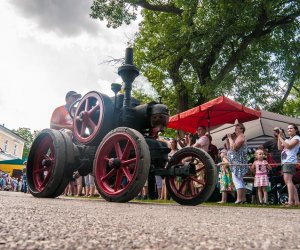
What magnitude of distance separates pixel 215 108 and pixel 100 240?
7386 mm

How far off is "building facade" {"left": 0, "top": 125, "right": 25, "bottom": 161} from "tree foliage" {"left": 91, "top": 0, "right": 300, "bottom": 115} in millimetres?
36835

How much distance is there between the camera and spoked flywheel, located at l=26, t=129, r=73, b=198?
4.19m

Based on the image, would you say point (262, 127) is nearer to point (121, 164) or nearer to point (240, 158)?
point (240, 158)

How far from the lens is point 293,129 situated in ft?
19.8

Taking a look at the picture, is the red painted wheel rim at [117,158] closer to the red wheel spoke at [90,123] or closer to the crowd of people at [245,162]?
the red wheel spoke at [90,123]

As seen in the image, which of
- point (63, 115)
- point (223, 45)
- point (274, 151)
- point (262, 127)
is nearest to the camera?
point (63, 115)

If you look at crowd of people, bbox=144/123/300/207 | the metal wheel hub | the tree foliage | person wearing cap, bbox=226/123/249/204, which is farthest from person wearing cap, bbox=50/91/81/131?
the tree foliage

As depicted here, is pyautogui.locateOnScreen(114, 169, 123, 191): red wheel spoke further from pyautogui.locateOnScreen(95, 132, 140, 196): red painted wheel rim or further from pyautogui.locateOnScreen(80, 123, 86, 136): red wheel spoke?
pyautogui.locateOnScreen(80, 123, 86, 136): red wheel spoke

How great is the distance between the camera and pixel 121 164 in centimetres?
390

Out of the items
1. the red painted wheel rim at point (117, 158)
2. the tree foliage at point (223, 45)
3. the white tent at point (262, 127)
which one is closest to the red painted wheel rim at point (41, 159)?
the red painted wheel rim at point (117, 158)

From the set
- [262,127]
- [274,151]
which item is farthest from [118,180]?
[262,127]

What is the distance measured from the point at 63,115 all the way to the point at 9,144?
47.5 m

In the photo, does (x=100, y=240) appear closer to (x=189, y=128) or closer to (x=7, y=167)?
(x=189, y=128)

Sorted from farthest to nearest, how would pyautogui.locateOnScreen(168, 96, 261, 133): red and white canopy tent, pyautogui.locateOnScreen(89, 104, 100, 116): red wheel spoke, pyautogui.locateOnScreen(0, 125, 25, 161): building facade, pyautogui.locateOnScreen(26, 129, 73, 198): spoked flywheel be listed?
pyautogui.locateOnScreen(0, 125, 25, 161): building facade
pyautogui.locateOnScreen(168, 96, 261, 133): red and white canopy tent
pyautogui.locateOnScreen(89, 104, 100, 116): red wheel spoke
pyautogui.locateOnScreen(26, 129, 73, 198): spoked flywheel
